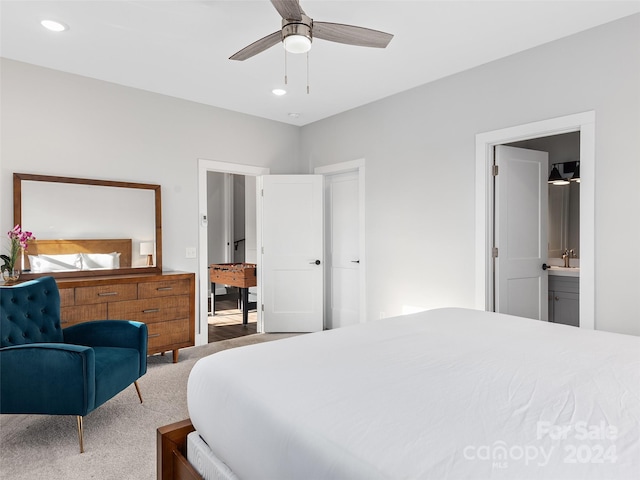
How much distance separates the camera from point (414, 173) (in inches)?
163

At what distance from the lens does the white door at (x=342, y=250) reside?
5.00 meters

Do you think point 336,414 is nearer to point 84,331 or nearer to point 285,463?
point 285,463

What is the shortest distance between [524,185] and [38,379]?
4.02m

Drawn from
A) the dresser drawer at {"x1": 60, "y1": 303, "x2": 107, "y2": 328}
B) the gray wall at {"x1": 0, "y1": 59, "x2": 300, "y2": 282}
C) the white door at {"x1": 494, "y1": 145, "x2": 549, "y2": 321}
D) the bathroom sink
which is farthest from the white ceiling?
the bathroom sink

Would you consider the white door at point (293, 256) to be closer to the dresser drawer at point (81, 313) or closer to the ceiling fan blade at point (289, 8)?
the dresser drawer at point (81, 313)

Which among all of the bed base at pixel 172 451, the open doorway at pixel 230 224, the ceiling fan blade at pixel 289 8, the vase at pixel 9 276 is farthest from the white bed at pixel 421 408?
the open doorway at pixel 230 224

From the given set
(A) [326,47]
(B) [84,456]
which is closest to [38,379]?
(B) [84,456]

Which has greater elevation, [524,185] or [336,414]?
[524,185]

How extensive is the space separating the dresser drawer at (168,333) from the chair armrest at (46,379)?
1.44 m

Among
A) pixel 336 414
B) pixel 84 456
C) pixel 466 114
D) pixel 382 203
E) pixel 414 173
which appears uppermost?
pixel 466 114

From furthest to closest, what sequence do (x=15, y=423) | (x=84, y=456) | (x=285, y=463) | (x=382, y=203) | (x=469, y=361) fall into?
(x=382, y=203) < (x=15, y=423) < (x=84, y=456) < (x=469, y=361) < (x=285, y=463)

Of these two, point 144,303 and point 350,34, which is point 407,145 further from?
point 144,303

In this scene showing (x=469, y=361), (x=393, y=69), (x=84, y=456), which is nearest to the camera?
(x=469, y=361)

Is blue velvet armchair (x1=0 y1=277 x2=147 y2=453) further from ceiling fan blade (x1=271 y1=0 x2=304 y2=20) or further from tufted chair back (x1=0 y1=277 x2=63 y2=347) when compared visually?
ceiling fan blade (x1=271 y1=0 x2=304 y2=20)
